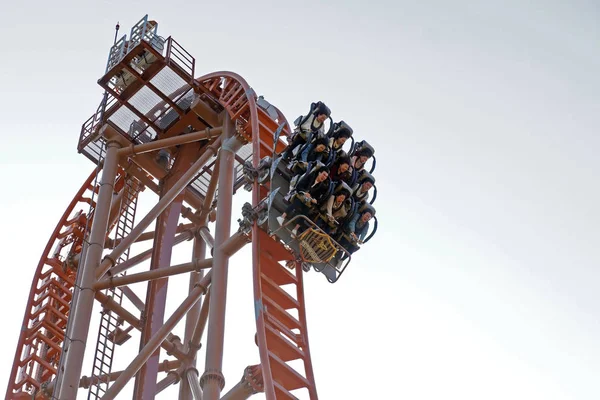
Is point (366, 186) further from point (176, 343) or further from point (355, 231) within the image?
point (176, 343)

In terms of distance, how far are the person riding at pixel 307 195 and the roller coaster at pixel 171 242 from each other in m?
0.13

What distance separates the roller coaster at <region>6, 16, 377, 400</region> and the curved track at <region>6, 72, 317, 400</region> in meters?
0.02

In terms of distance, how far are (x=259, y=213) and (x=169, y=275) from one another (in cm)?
217

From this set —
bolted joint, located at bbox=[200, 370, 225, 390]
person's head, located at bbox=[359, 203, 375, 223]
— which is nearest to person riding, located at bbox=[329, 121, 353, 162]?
person's head, located at bbox=[359, 203, 375, 223]

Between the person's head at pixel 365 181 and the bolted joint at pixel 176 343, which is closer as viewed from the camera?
the person's head at pixel 365 181

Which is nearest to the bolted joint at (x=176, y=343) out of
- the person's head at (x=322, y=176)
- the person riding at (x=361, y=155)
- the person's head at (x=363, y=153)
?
the person's head at (x=322, y=176)

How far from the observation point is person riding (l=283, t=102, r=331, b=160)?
57.7 ft

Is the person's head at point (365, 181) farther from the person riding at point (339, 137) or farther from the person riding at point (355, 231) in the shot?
the person riding at point (339, 137)

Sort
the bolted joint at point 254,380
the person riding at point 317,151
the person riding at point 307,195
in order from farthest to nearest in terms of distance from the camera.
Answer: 1. the person riding at point 317,151
2. the person riding at point 307,195
3. the bolted joint at point 254,380

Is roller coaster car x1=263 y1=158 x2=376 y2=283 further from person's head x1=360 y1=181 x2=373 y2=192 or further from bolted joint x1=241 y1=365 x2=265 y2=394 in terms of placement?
bolted joint x1=241 y1=365 x2=265 y2=394

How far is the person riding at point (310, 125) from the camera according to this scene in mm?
17578

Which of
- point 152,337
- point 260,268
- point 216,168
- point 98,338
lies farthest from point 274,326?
point 216,168

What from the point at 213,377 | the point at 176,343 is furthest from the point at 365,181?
the point at 176,343

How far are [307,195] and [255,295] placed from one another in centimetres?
174
